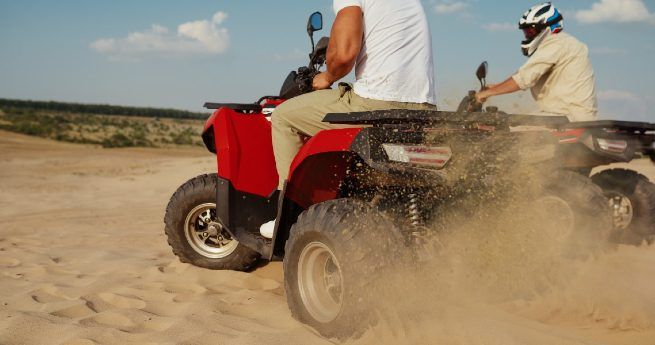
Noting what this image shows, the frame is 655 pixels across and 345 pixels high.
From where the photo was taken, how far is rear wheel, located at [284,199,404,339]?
2.96m

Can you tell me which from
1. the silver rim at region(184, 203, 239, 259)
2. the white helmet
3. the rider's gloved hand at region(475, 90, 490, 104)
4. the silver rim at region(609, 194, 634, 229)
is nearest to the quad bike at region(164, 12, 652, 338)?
the silver rim at region(184, 203, 239, 259)

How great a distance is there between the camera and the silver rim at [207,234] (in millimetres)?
4910

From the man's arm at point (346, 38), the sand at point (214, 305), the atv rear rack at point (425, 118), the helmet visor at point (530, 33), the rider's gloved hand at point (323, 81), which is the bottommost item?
the sand at point (214, 305)

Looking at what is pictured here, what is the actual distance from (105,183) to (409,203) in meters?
11.2

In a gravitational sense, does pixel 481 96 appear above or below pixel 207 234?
above

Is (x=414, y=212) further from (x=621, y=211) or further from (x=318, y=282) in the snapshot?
(x=621, y=211)

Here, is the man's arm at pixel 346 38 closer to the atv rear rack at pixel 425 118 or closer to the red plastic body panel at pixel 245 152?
the atv rear rack at pixel 425 118

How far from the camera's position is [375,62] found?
11.4 feet

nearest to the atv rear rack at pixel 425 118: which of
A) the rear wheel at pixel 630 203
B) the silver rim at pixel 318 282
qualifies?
the silver rim at pixel 318 282

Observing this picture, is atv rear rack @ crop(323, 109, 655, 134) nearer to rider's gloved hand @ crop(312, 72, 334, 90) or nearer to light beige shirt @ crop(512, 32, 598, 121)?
rider's gloved hand @ crop(312, 72, 334, 90)

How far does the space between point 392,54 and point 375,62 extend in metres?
0.11

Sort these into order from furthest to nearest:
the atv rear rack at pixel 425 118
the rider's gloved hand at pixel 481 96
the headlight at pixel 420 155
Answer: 1. the rider's gloved hand at pixel 481 96
2. the headlight at pixel 420 155
3. the atv rear rack at pixel 425 118

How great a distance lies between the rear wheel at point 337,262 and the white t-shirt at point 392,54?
724 millimetres

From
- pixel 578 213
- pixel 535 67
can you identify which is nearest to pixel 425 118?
pixel 578 213
